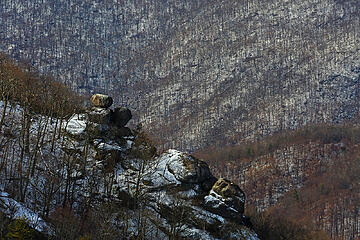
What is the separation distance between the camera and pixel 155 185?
56188mm

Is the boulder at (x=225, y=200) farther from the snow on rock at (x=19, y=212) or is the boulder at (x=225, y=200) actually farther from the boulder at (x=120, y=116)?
the snow on rock at (x=19, y=212)

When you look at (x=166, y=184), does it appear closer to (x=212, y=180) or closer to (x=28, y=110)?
(x=212, y=180)

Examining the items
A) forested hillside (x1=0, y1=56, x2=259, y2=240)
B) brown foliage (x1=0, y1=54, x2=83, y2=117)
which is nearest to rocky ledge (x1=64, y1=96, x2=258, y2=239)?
forested hillside (x1=0, y1=56, x2=259, y2=240)

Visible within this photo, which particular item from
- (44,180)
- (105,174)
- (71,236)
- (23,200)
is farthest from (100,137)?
(71,236)

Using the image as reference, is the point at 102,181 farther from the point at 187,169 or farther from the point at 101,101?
the point at 101,101

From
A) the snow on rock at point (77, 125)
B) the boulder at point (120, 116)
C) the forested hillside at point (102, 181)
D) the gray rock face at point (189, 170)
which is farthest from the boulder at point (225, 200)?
the snow on rock at point (77, 125)

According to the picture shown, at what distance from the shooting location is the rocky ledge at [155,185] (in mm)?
51531

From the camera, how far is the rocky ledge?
169ft

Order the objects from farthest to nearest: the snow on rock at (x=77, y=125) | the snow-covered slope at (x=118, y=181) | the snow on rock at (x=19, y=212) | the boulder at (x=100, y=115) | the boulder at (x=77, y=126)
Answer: the boulder at (x=100, y=115) → the snow on rock at (x=77, y=125) → the boulder at (x=77, y=126) → the snow-covered slope at (x=118, y=181) → the snow on rock at (x=19, y=212)

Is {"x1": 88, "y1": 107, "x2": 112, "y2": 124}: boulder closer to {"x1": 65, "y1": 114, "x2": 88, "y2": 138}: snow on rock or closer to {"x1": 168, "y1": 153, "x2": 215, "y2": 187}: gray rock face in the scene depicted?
{"x1": 65, "y1": 114, "x2": 88, "y2": 138}: snow on rock

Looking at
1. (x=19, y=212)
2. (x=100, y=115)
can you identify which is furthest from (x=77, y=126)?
(x=19, y=212)

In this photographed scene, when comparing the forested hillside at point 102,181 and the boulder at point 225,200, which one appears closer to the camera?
the forested hillside at point 102,181

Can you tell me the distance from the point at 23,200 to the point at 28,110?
18014 mm

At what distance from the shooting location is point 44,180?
5269 centimetres
